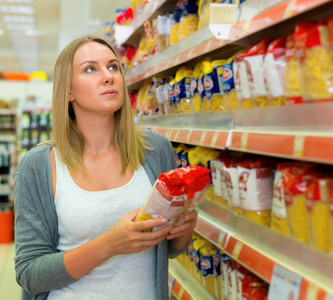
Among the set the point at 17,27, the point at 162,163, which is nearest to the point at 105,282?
the point at 162,163

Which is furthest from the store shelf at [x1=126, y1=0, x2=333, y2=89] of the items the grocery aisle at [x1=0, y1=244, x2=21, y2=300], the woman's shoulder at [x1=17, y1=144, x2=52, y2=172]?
the grocery aisle at [x1=0, y1=244, x2=21, y2=300]

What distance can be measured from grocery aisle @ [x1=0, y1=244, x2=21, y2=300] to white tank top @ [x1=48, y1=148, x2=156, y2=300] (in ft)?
8.13

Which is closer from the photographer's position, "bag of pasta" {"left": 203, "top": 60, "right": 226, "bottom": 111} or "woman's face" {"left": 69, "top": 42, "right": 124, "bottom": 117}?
"woman's face" {"left": 69, "top": 42, "right": 124, "bottom": 117}

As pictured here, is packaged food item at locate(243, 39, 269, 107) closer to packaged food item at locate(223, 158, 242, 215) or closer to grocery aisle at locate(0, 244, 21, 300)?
packaged food item at locate(223, 158, 242, 215)

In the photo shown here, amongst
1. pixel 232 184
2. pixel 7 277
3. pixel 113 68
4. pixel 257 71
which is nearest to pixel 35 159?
pixel 113 68

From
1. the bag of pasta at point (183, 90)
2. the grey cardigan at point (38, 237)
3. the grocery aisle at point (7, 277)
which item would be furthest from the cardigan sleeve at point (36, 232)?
the grocery aisle at point (7, 277)

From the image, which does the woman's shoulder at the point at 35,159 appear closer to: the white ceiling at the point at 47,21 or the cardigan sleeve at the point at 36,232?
the cardigan sleeve at the point at 36,232

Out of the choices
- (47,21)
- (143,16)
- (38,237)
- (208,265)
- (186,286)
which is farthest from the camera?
(47,21)

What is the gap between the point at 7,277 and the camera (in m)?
4.32

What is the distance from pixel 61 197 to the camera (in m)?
1.41

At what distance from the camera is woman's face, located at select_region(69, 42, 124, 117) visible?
1475mm

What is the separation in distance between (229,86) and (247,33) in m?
0.28

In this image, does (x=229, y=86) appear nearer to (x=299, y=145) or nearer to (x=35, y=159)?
(x=299, y=145)

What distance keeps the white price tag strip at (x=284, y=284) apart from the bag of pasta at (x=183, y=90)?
117 centimetres
